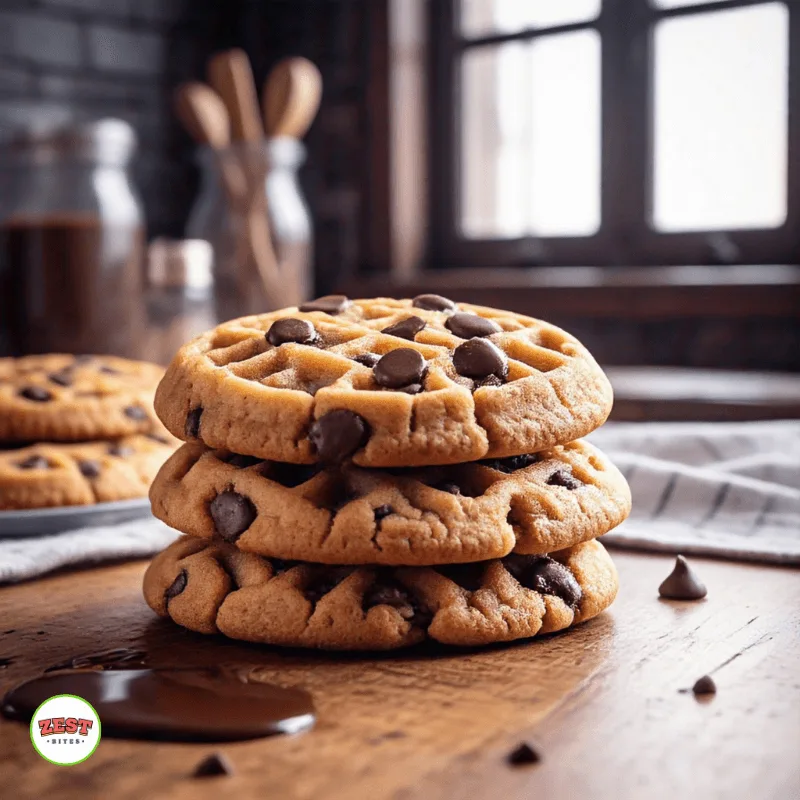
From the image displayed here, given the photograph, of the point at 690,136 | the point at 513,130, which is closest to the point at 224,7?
the point at 513,130

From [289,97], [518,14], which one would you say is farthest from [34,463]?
[518,14]

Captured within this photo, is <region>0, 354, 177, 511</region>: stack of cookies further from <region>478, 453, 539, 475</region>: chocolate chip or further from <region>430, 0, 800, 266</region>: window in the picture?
<region>430, 0, 800, 266</region>: window

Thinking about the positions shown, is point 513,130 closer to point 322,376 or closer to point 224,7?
point 224,7

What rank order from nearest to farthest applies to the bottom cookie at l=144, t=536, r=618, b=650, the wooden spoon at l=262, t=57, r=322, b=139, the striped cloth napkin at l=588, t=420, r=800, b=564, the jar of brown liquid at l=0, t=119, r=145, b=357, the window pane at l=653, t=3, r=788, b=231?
1. the bottom cookie at l=144, t=536, r=618, b=650
2. the striped cloth napkin at l=588, t=420, r=800, b=564
3. the jar of brown liquid at l=0, t=119, r=145, b=357
4. the wooden spoon at l=262, t=57, r=322, b=139
5. the window pane at l=653, t=3, r=788, b=231

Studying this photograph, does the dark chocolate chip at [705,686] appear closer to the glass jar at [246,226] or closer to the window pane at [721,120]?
the glass jar at [246,226]

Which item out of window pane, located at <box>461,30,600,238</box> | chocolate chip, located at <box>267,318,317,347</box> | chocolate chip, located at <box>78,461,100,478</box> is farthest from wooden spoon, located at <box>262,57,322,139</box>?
chocolate chip, located at <box>267,318,317,347</box>
